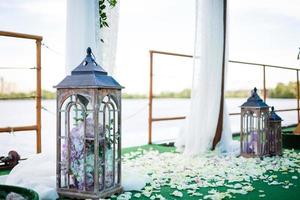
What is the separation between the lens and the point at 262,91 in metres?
5.43

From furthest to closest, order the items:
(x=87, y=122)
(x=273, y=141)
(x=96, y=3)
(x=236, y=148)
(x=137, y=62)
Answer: (x=137, y=62)
(x=236, y=148)
(x=273, y=141)
(x=96, y=3)
(x=87, y=122)

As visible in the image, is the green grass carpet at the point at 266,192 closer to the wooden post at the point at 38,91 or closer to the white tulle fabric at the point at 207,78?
the wooden post at the point at 38,91

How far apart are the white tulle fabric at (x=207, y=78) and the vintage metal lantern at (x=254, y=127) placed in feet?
A: 1.29

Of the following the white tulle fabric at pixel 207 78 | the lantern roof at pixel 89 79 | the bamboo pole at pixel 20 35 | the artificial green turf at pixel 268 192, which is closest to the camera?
the lantern roof at pixel 89 79

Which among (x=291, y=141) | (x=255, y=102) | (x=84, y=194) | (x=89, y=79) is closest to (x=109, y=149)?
(x=84, y=194)

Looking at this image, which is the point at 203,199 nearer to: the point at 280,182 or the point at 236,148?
the point at 280,182

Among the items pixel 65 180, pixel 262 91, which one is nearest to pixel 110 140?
pixel 65 180

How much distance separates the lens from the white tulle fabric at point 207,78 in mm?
3824

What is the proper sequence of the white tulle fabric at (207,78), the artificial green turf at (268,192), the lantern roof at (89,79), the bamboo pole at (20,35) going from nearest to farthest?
the lantern roof at (89,79) < the artificial green turf at (268,192) < the bamboo pole at (20,35) < the white tulle fabric at (207,78)

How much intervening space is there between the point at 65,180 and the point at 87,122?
35 cm

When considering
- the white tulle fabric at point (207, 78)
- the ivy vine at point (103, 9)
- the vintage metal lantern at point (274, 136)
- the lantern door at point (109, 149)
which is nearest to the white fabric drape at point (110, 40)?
the ivy vine at point (103, 9)

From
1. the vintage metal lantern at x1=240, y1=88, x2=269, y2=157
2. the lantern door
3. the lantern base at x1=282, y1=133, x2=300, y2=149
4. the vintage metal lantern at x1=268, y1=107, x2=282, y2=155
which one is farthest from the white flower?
the lantern base at x1=282, y1=133, x2=300, y2=149

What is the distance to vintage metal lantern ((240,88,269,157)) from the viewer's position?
335 centimetres

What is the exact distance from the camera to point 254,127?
3.40 m
